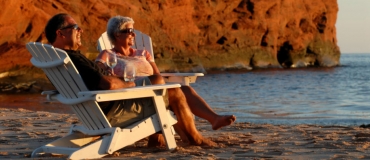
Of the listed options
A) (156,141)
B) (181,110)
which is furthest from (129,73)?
(156,141)

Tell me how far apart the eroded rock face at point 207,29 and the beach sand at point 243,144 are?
13.8 meters

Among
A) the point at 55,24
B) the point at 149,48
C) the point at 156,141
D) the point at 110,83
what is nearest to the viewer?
the point at 110,83

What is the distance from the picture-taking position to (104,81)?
4.02 metres

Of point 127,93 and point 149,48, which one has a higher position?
point 149,48

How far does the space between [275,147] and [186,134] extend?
72cm

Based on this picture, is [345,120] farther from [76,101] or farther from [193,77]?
[76,101]

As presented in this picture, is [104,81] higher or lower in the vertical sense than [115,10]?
lower

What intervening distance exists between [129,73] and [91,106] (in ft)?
1.32

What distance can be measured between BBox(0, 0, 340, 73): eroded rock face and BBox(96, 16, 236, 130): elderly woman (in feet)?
→ 49.9

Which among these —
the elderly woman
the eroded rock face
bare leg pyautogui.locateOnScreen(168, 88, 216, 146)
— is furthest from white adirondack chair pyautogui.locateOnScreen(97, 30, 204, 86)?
the eroded rock face

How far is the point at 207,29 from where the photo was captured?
4053 centimetres

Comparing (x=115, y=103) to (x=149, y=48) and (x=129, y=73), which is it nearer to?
(x=129, y=73)

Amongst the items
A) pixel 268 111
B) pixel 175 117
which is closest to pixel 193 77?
pixel 175 117

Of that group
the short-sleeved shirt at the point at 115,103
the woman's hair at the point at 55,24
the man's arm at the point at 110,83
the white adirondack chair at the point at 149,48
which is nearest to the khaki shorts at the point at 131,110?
the short-sleeved shirt at the point at 115,103
